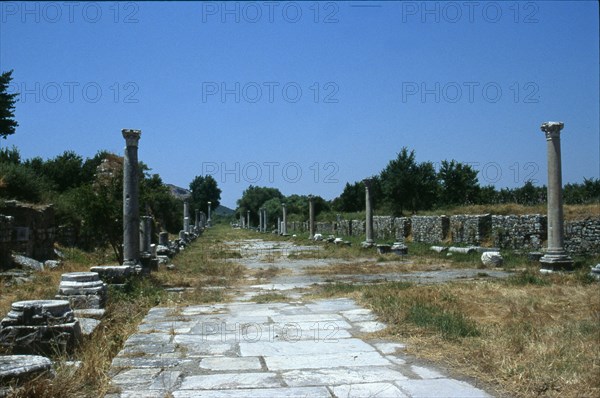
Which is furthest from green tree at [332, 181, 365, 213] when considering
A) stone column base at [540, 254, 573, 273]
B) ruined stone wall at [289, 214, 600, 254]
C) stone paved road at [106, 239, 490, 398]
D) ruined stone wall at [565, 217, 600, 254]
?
stone paved road at [106, 239, 490, 398]

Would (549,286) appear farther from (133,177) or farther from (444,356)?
(133,177)

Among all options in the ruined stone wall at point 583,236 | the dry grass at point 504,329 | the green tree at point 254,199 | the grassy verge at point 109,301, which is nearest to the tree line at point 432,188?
the ruined stone wall at point 583,236

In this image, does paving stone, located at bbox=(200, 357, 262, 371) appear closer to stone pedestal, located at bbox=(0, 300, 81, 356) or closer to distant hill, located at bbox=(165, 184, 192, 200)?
stone pedestal, located at bbox=(0, 300, 81, 356)

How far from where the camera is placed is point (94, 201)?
1482cm

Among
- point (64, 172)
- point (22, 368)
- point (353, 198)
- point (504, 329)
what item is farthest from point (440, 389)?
point (353, 198)

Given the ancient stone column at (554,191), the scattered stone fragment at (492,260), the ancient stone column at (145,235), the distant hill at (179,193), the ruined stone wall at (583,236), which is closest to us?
the ancient stone column at (554,191)

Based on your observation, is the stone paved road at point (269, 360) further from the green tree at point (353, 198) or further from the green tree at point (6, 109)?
the green tree at point (353, 198)

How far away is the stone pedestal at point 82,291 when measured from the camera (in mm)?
8875

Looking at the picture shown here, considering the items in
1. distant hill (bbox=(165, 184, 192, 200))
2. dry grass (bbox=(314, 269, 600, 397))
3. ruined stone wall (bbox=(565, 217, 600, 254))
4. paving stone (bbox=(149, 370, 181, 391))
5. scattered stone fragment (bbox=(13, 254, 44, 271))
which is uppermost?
distant hill (bbox=(165, 184, 192, 200))

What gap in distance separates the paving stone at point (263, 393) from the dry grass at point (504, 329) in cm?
147

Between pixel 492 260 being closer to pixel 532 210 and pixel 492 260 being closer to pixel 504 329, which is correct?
pixel 532 210

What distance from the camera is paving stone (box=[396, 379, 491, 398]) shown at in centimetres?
497

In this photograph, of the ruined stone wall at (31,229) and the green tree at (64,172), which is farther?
the green tree at (64,172)

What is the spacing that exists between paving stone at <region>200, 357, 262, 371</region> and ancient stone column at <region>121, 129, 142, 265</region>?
7.59m
